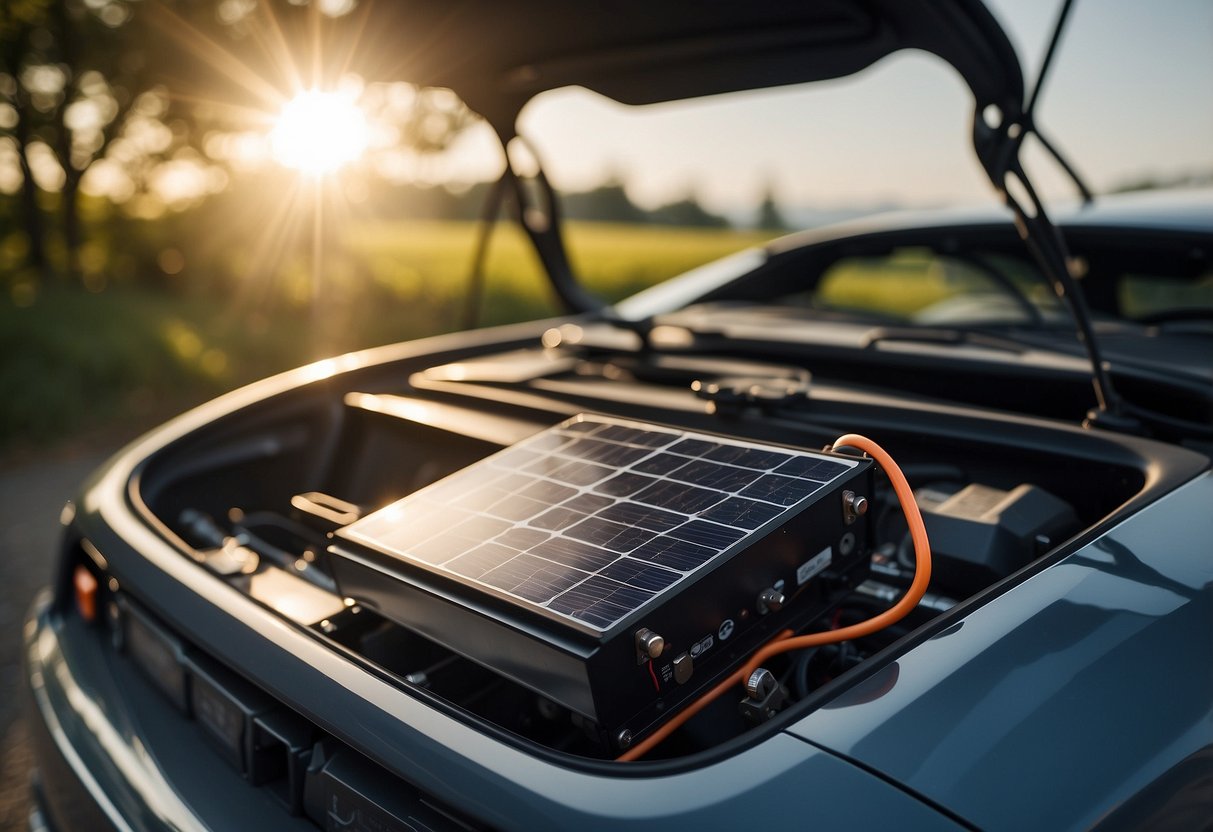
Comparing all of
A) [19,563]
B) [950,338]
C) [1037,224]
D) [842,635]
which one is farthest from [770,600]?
[19,563]

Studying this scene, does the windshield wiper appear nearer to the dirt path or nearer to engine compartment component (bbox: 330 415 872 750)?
engine compartment component (bbox: 330 415 872 750)

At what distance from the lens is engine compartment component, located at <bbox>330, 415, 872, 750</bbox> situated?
114 cm

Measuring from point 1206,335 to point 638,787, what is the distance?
223cm

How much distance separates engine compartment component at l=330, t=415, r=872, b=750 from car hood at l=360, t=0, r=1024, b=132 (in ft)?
2.62

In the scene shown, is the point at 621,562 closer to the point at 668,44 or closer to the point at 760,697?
the point at 760,697

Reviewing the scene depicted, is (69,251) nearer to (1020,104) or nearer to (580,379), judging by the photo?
(580,379)

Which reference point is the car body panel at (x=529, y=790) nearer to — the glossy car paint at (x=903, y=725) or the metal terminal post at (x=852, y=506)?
the glossy car paint at (x=903, y=725)

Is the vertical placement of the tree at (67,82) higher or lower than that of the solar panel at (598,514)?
higher

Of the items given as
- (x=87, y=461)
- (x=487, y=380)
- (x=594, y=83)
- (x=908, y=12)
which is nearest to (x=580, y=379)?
(x=487, y=380)

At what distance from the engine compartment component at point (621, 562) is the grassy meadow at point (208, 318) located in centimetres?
156

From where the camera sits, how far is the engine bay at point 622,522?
3.91ft

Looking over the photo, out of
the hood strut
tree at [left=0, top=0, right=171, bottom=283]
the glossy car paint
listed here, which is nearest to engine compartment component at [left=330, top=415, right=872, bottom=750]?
the glossy car paint

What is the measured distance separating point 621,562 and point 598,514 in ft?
0.60

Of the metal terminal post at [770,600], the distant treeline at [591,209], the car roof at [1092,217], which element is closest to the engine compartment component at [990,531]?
the metal terminal post at [770,600]
